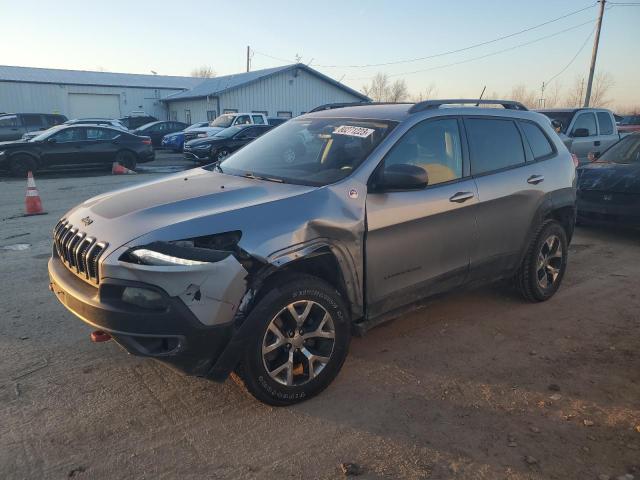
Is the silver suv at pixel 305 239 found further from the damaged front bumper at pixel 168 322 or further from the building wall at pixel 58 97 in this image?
the building wall at pixel 58 97

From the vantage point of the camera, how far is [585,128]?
10.8m

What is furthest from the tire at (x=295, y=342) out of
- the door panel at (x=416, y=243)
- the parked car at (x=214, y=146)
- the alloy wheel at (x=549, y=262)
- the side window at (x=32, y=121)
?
the side window at (x=32, y=121)

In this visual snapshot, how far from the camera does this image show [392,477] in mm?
2523

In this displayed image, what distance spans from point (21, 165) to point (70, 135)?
5.51 feet

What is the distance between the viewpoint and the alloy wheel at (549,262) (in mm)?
4812

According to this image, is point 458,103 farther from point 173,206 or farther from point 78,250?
point 78,250

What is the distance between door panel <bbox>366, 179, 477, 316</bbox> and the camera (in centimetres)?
337

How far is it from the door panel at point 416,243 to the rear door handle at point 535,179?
0.86 m

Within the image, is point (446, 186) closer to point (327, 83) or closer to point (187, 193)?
point (187, 193)

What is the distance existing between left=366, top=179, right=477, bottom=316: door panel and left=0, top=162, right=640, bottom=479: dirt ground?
0.54m

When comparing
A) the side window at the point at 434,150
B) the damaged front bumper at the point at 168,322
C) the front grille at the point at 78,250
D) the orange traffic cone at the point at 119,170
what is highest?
the side window at the point at 434,150

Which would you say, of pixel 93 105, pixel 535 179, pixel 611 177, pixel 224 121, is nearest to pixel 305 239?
pixel 535 179

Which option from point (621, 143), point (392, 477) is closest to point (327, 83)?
point (621, 143)

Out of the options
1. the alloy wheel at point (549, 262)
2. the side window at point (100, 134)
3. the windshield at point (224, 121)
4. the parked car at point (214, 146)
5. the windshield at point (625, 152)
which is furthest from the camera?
the windshield at point (224, 121)
